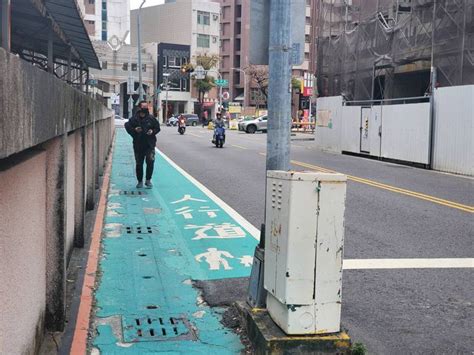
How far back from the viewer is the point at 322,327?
4.07m

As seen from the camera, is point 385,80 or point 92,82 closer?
point 92,82

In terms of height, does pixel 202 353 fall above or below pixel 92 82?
below

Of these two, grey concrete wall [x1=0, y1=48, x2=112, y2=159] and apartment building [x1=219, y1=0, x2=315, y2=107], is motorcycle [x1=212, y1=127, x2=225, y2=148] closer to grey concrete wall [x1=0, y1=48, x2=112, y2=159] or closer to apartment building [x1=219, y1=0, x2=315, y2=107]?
grey concrete wall [x1=0, y1=48, x2=112, y2=159]

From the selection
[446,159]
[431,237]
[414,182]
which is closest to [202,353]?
[431,237]

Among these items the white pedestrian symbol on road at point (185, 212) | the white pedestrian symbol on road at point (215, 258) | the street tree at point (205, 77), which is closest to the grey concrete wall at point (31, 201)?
the white pedestrian symbol on road at point (215, 258)

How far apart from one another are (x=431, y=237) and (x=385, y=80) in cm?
1953

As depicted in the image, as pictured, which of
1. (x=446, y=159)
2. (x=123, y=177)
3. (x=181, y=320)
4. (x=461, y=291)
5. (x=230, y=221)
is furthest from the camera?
(x=446, y=159)

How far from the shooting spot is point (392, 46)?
2573 cm

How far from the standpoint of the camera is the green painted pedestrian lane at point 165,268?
4.59 metres

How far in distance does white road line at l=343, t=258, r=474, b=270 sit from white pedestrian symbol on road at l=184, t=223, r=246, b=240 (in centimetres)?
190

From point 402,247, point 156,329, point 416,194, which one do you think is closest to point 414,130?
point 416,194

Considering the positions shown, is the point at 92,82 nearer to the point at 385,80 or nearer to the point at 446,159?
the point at 446,159

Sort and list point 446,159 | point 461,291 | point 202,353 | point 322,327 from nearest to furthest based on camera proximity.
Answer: point 322,327 → point 202,353 → point 461,291 → point 446,159

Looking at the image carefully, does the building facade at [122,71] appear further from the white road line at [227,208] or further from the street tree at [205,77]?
the white road line at [227,208]
